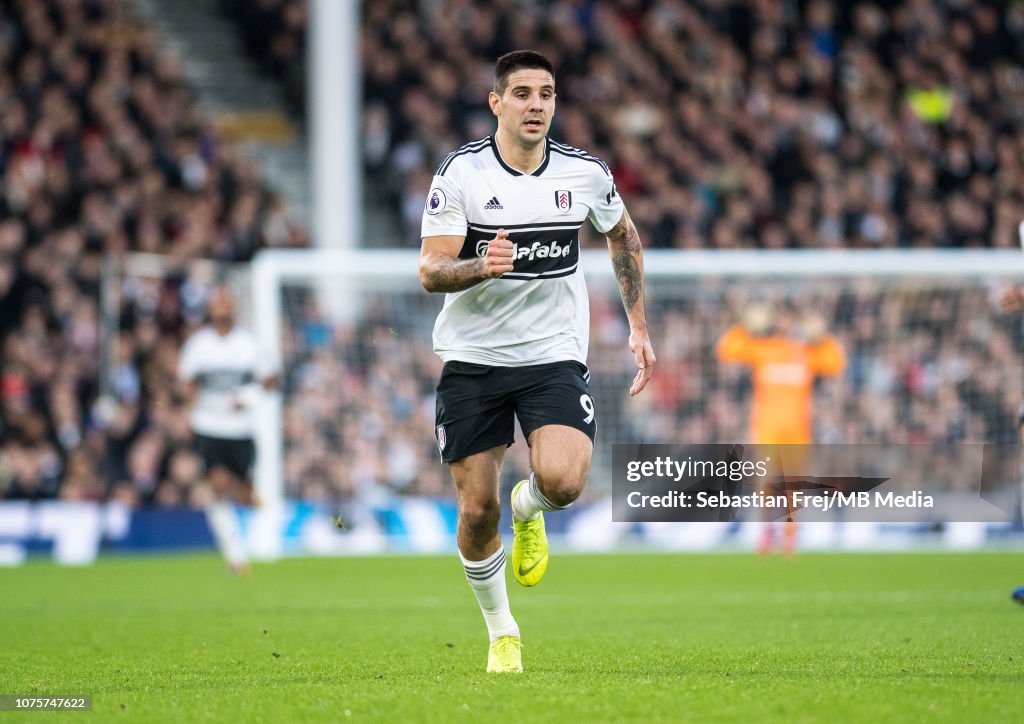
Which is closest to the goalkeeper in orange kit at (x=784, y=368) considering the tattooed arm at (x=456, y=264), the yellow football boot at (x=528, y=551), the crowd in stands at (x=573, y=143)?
the crowd in stands at (x=573, y=143)

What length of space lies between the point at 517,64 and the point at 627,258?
107 centimetres

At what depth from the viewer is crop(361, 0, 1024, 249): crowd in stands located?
21719 mm

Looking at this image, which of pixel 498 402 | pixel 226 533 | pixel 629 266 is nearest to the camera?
pixel 498 402

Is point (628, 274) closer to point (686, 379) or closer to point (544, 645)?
point (544, 645)

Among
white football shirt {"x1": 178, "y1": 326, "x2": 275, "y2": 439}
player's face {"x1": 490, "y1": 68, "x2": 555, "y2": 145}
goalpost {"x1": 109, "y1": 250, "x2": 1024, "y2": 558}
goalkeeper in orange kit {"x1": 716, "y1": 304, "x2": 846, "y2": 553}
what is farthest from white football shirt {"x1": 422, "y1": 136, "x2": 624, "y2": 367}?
goalpost {"x1": 109, "y1": 250, "x2": 1024, "y2": 558}

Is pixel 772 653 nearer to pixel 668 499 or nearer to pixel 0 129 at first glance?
pixel 668 499

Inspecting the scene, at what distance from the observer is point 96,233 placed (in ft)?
64.2

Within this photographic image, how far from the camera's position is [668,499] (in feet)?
26.6

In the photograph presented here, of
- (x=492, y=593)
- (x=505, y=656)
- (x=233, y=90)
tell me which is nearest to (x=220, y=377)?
(x=492, y=593)

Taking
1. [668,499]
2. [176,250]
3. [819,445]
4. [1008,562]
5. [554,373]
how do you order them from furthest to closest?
[176,250], [819,445], [1008,562], [668,499], [554,373]

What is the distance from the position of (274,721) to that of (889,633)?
13.7ft

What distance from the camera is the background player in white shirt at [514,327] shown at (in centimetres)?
684

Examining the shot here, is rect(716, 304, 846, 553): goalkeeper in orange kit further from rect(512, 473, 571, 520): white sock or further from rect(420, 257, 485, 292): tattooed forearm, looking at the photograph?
rect(420, 257, 485, 292): tattooed forearm

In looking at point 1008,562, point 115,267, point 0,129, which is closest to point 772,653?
point 1008,562
